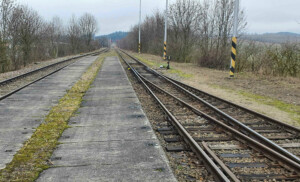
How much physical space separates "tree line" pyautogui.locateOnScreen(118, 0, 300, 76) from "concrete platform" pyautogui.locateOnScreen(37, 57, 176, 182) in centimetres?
1212

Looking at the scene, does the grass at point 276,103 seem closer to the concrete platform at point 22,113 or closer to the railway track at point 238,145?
the railway track at point 238,145

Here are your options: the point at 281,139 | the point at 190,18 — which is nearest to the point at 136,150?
the point at 281,139

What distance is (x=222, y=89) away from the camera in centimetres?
1270

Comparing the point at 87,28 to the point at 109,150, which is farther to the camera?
the point at 87,28

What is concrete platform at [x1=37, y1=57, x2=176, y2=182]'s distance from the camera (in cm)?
389

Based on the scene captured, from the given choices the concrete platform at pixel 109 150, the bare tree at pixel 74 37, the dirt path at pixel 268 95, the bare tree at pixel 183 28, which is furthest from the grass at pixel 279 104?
the bare tree at pixel 74 37

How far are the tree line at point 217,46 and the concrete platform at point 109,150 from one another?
1212 centimetres

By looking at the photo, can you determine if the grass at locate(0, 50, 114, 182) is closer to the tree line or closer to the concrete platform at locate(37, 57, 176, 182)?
the concrete platform at locate(37, 57, 176, 182)

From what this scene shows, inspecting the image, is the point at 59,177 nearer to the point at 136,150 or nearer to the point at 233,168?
the point at 136,150

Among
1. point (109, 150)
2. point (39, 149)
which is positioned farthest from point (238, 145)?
point (39, 149)

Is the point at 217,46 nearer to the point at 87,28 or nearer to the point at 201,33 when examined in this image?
the point at 201,33

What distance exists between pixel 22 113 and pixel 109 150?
395 centimetres

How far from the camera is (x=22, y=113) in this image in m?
7.54

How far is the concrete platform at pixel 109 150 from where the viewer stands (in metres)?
3.89
